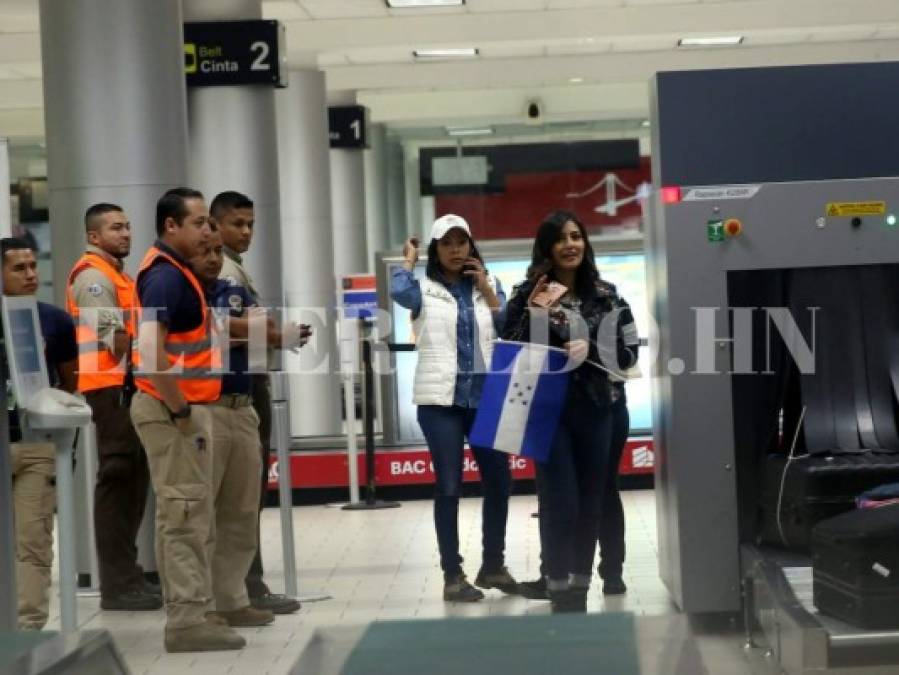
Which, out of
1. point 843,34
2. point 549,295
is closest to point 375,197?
point 843,34

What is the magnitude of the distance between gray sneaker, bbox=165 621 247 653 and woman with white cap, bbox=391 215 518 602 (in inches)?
47.5

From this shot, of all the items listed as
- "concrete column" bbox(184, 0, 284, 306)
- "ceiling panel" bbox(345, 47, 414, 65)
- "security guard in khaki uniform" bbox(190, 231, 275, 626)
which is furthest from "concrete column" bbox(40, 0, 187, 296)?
"ceiling panel" bbox(345, 47, 414, 65)

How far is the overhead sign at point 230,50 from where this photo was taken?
10781 mm

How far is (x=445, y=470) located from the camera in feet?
23.3

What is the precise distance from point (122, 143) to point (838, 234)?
346cm

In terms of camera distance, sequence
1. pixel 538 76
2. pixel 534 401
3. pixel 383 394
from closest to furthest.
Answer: pixel 534 401
pixel 383 394
pixel 538 76

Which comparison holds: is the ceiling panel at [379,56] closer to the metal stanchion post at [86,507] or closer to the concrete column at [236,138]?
the concrete column at [236,138]

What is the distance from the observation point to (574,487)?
6457 millimetres

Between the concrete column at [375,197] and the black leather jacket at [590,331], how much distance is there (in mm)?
17686

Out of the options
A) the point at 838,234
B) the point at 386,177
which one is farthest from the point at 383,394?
the point at 386,177

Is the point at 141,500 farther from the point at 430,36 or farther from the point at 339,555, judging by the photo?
the point at 430,36

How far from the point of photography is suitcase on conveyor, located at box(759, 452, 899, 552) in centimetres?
588

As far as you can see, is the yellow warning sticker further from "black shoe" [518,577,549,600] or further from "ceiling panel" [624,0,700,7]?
"ceiling panel" [624,0,700,7]

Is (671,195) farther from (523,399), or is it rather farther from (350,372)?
(350,372)
